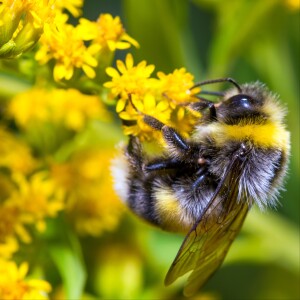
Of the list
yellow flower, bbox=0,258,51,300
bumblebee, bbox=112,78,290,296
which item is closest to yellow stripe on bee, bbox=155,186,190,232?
bumblebee, bbox=112,78,290,296

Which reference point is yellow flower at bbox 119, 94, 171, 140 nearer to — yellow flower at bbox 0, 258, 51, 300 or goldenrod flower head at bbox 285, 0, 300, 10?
yellow flower at bbox 0, 258, 51, 300

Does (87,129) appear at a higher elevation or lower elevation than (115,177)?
higher

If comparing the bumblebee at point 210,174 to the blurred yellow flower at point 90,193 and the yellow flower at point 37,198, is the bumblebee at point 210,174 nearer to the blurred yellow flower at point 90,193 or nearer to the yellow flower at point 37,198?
the yellow flower at point 37,198

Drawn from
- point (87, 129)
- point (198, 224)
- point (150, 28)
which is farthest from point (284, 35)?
point (198, 224)

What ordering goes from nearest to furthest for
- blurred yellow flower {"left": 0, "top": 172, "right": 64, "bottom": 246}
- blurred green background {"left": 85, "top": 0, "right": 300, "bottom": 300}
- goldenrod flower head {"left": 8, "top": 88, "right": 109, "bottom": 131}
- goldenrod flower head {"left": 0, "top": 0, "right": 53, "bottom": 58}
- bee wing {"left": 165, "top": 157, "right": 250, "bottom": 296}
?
goldenrod flower head {"left": 0, "top": 0, "right": 53, "bottom": 58} → bee wing {"left": 165, "top": 157, "right": 250, "bottom": 296} → blurred yellow flower {"left": 0, "top": 172, "right": 64, "bottom": 246} → goldenrod flower head {"left": 8, "top": 88, "right": 109, "bottom": 131} → blurred green background {"left": 85, "top": 0, "right": 300, "bottom": 300}

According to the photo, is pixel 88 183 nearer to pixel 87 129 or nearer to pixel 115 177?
pixel 87 129

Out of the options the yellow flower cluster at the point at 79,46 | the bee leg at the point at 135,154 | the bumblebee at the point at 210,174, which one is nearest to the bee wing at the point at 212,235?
the bumblebee at the point at 210,174
